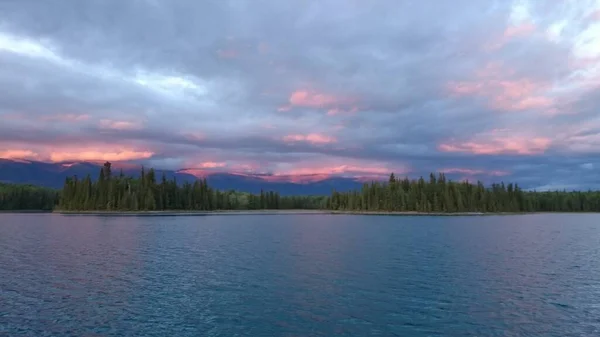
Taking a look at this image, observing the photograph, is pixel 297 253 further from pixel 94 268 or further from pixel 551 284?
pixel 551 284

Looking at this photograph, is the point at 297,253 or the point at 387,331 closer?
the point at 387,331

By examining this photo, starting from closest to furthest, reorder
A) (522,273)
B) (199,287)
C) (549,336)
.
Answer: (549,336) < (199,287) < (522,273)

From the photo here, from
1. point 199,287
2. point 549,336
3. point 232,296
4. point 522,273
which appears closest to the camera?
point 549,336

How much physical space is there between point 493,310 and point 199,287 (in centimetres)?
3190

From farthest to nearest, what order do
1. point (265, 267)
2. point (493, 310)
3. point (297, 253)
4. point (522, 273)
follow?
point (297, 253), point (265, 267), point (522, 273), point (493, 310)

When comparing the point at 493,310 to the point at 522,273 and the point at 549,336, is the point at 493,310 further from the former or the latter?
the point at 522,273

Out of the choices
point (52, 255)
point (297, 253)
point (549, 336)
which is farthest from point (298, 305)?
point (52, 255)

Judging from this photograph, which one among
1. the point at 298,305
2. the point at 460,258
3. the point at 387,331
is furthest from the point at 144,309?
the point at 460,258

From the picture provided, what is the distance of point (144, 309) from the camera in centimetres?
4272

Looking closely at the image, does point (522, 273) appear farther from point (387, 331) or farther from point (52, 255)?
point (52, 255)

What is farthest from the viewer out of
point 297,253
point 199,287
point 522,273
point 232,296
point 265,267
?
point 297,253

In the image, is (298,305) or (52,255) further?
(52,255)

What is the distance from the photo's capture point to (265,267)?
69.1 meters

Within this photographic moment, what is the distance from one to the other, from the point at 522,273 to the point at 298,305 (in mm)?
37085
